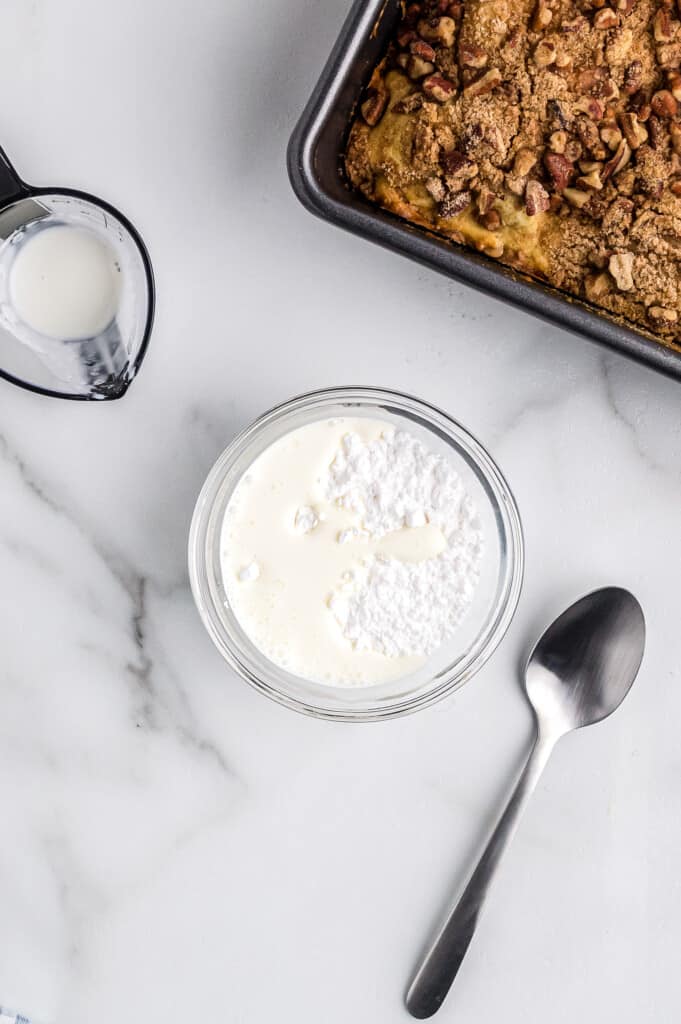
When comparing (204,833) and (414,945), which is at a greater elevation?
(204,833)

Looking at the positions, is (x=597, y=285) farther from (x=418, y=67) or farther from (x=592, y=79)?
(x=418, y=67)

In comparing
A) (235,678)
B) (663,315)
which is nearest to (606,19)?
(663,315)

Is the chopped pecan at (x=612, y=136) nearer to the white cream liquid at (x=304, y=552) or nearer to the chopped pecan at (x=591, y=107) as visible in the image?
the chopped pecan at (x=591, y=107)

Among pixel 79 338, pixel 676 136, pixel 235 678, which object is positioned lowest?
pixel 235 678

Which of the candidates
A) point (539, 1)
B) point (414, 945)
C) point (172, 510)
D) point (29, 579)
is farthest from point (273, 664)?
point (539, 1)

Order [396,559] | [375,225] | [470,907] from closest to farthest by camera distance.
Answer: [375,225] → [396,559] → [470,907]

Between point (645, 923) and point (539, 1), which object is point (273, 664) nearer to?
point (645, 923)
